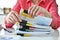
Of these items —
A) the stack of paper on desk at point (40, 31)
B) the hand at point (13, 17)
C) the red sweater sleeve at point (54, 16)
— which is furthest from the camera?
the red sweater sleeve at point (54, 16)

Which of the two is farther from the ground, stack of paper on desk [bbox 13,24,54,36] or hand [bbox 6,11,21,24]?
hand [bbox 6,11,21,24]

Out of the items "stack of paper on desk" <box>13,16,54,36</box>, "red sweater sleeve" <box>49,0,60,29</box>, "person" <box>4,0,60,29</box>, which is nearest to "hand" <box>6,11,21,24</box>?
"person" <box>4,0,60,29</box>

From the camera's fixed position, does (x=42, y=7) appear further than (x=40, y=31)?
Yes

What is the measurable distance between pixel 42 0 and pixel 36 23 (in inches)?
20.7

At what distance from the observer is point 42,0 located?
5.06 feet

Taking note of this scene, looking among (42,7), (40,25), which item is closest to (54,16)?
(42,7)

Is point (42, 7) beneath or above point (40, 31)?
above

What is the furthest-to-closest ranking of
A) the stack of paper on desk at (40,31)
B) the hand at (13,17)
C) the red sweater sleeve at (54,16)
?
the red sweater sleeve at (54,16) → the hand at (13,17) → the stack of paper on desk at (40,31)

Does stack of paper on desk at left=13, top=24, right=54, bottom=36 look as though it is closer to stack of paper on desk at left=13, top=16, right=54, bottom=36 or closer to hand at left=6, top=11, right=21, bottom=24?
stack of paper on desk at left=13, top=16, right=54, bottom=36

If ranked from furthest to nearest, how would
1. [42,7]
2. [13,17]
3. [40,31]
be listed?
[42,7] < [13,17] < [40,31]

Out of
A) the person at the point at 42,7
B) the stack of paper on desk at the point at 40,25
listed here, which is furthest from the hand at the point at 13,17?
the stack of paper on desk at the point at 40,25

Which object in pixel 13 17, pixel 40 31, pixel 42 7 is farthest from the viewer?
pixel 42 7

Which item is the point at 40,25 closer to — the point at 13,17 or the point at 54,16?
the point at 13,17

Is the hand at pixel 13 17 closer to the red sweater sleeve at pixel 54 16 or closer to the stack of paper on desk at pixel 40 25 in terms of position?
the stack of paper on desk at pixel 40 25
